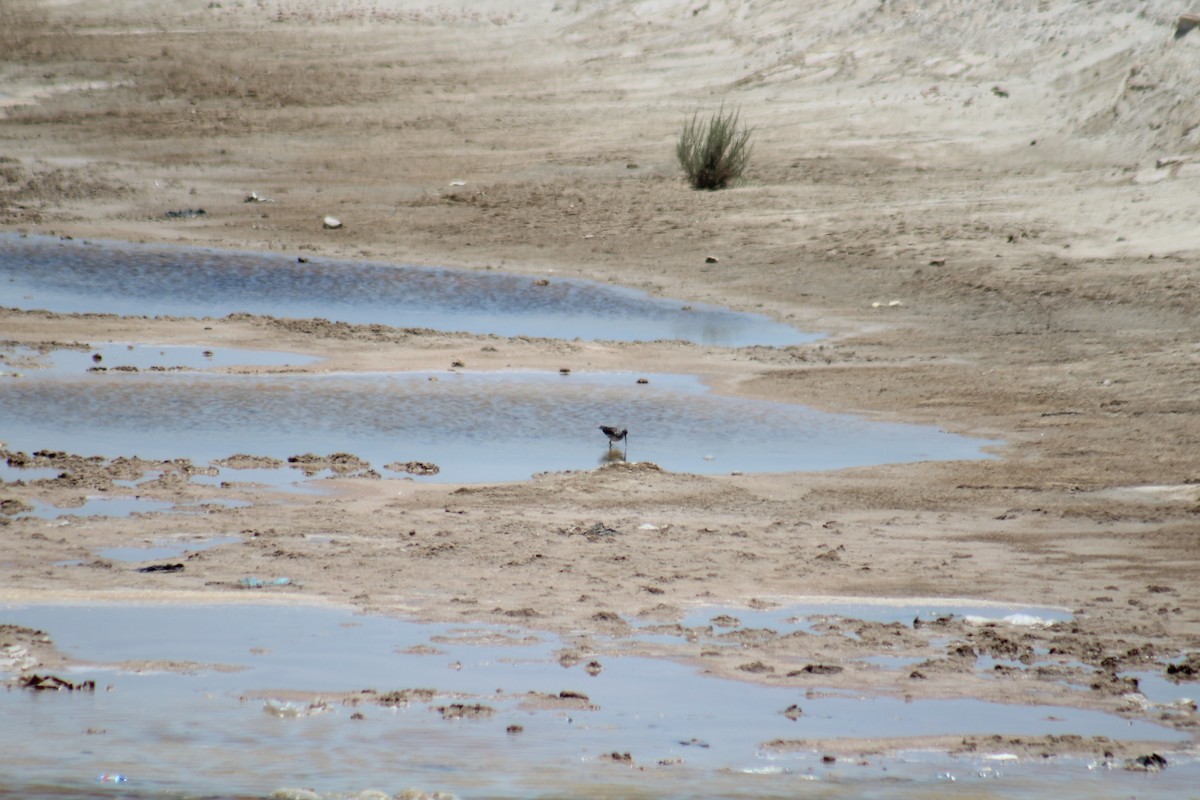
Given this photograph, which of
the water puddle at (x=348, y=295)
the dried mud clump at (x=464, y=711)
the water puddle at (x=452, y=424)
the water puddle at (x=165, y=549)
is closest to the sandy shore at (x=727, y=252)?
the water puddle at (x=165, y=549)

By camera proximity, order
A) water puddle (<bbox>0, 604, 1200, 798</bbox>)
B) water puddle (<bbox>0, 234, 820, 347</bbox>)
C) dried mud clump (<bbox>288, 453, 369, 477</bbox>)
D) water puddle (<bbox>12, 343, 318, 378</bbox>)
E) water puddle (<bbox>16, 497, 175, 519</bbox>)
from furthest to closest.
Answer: water puddle (<bbox>0, 234, 820, 347</bbox>)
water puddle (<bbox>12, 343, 318, 378</bbox>)
dried mud clump (<bbox>288, 453, 369, 477</bbox>)
water puddle (<bbox>16, 497, 175, 519</bbox>)
water puddle (<bbox>0, 604, 1200, 798</bbox>)

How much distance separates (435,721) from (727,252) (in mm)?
13327

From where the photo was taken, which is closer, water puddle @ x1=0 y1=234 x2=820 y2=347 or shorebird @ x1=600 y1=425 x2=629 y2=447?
shorebird @ x1=600 y1=425 x2=629 y2=447

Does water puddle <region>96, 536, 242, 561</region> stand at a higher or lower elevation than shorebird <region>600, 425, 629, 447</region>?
lower

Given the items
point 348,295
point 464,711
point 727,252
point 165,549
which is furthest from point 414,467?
point 727,252

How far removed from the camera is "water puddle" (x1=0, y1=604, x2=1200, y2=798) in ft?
13.7

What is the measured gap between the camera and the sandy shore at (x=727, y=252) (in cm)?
644

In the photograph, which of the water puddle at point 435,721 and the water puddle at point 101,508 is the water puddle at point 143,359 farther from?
the water puddle at point 435,721

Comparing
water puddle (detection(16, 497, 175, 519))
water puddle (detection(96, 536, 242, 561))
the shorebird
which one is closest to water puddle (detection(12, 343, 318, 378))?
the shorebird

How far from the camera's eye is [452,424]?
33.1 feet

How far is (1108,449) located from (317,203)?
43.7 ft

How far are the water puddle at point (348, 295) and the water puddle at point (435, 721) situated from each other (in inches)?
321

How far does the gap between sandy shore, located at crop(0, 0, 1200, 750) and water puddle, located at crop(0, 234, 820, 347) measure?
0.67 metres

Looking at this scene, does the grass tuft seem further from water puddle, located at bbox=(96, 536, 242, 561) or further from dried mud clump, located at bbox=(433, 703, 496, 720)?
dried mud clump, located at bbox=(433, 703, 496, 720)
